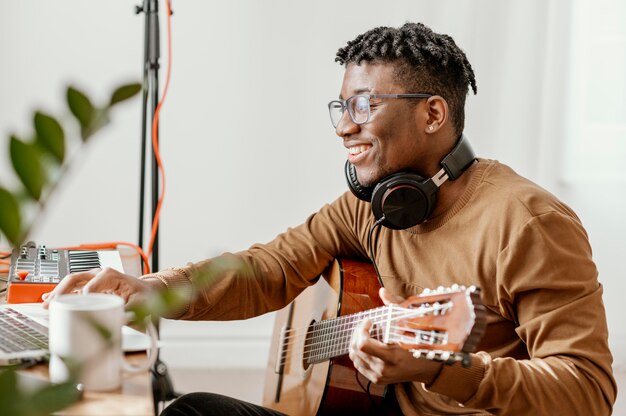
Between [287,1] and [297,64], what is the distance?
207 millimetres

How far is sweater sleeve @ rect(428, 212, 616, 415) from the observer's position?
123 centimetres

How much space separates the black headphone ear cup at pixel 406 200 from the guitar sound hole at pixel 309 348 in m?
0.37

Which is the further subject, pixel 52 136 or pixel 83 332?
pixel 83 332

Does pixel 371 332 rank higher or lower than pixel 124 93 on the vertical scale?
lower

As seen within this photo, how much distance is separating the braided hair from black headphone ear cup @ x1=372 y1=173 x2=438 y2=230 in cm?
15

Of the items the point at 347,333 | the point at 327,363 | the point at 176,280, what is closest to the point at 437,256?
the point at 347,333

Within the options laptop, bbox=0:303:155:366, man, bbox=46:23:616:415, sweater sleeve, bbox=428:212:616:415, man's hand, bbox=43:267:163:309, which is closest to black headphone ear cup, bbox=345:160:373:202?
man, bbox=46:23:616:415

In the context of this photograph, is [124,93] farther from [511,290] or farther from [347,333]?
[347,333]

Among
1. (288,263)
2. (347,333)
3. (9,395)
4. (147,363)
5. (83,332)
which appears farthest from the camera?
(288,263)

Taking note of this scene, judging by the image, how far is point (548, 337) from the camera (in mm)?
1279

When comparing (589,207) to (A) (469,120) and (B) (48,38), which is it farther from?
(B) (48,38)

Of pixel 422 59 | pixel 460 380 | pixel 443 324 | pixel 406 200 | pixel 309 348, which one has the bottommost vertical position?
pixel 309 348

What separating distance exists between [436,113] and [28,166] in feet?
4.15

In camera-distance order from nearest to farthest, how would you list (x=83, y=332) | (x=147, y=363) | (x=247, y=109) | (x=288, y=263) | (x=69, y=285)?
(x=83, y=332) < (x=147, y=363) < (x=69, y=285) < (x=288, y=263) < (x=247, y=109)
